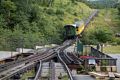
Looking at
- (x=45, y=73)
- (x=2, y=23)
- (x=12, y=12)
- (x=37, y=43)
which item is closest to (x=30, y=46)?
(x=37, y=43)

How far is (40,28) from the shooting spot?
54.2m

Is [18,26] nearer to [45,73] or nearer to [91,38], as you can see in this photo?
[91,38]

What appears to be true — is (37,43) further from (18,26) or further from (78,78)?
(78,78)

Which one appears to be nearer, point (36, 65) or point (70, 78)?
point (70, 78)

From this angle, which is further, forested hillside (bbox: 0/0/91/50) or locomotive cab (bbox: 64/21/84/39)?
locomotive cab (bbox: 64/21/84/39)

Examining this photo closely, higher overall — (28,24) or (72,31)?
(28,24)

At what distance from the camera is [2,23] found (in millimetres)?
45125

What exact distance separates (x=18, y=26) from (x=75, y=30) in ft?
28.1

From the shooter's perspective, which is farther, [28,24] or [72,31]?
[72,31]

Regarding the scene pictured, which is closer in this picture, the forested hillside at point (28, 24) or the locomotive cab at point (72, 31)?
the forested hillside at point (28, 24)

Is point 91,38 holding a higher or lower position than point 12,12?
lower

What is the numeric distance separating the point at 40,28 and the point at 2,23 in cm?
987

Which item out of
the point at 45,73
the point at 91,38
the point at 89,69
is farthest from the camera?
the point at 91,38

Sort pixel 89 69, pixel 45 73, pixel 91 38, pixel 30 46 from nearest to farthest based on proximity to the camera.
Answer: pixel 45 73, pixel 89 69, pixel 30 46, pixel 91 38
